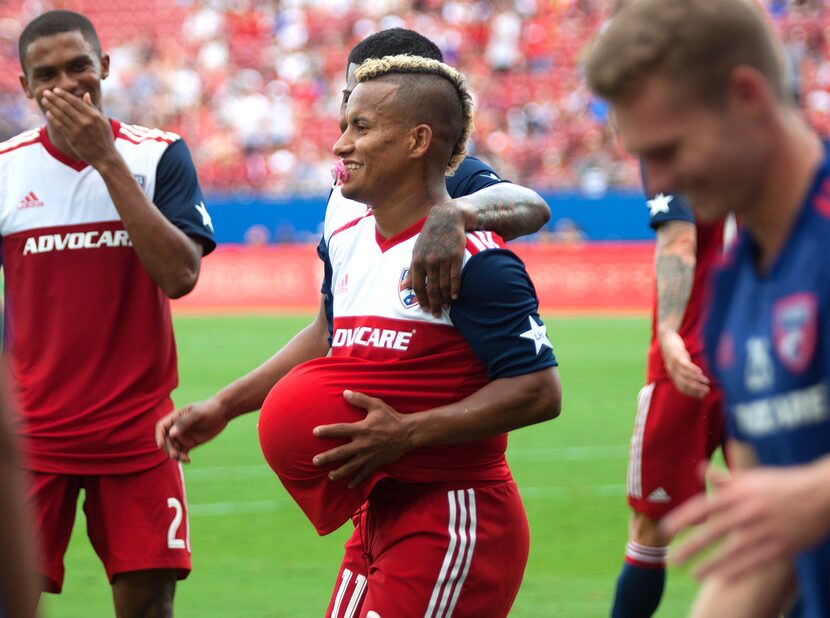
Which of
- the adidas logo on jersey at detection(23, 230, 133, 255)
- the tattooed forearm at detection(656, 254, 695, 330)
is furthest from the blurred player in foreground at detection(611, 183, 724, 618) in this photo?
the adidas logo on jersey at detection(23, 230, 133, 255)

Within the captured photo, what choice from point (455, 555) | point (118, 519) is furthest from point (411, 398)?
point (118, 519)

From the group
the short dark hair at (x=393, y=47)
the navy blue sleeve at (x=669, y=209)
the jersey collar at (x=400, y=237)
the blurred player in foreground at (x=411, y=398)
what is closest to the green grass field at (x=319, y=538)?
the blurred player in foreground at (x=411, y=398)

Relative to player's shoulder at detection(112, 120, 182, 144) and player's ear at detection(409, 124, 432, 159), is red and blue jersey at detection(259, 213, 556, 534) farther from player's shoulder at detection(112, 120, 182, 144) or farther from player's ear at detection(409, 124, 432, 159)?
player's shoulder at detection(112, 120, 182, 144)

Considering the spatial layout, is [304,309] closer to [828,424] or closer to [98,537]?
[98,537]

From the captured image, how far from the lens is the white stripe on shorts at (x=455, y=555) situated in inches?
144

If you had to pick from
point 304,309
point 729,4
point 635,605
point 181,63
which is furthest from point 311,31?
point 729,4

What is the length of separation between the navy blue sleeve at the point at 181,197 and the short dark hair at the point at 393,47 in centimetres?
80

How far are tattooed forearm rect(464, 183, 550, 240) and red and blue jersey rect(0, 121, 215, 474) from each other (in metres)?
1.43

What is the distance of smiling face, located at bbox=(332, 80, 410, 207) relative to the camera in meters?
3.83

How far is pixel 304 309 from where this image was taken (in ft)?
80.4

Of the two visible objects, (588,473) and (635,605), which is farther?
(588,473)

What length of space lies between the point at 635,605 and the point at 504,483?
1.94 metres

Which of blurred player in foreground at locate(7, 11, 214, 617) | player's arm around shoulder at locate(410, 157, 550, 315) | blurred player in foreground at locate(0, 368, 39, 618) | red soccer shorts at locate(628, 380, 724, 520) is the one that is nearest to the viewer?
blurred player in foreground at locate(0, 368, 39, 618)

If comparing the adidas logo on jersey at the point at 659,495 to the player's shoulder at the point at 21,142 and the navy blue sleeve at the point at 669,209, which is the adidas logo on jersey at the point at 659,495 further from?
the player's shoulder at the point at 21,142
